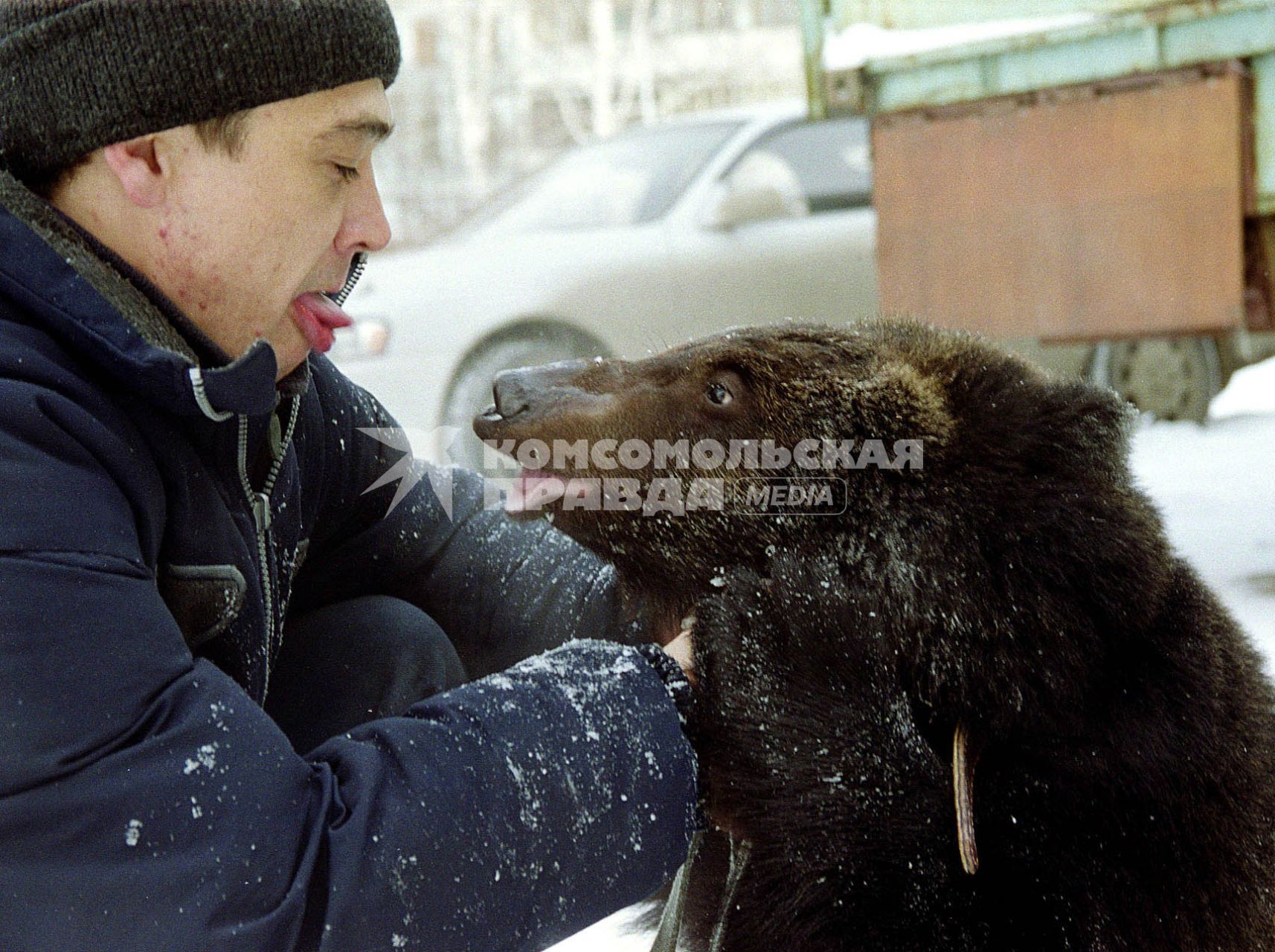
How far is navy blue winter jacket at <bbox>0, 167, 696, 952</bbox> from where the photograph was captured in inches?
63.3

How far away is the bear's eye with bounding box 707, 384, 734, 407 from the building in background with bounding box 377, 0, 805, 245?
2468cm

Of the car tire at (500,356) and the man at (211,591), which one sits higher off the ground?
the man at (211,591)

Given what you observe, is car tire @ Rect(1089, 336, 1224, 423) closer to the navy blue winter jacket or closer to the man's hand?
the man's hand

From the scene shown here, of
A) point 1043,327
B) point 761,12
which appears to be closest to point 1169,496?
point 1043,327

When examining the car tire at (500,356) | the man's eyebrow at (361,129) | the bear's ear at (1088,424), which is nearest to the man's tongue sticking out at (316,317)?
the man's eyebrow at (361,129)

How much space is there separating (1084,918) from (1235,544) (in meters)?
4.00

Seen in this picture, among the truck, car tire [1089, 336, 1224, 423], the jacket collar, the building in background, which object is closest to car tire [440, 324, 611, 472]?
the truck

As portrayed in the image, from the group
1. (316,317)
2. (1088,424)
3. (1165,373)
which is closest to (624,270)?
(1165,373)

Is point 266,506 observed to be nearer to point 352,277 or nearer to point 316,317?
point 316,317

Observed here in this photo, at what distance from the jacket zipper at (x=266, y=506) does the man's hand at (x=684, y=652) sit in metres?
0.63

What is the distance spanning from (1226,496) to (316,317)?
5.24 meters

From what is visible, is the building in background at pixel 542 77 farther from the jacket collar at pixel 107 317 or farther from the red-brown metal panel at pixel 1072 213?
the jacket collar at pixel 107 317

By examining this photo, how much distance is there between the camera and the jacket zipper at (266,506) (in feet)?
7.02

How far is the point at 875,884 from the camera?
189 cm
